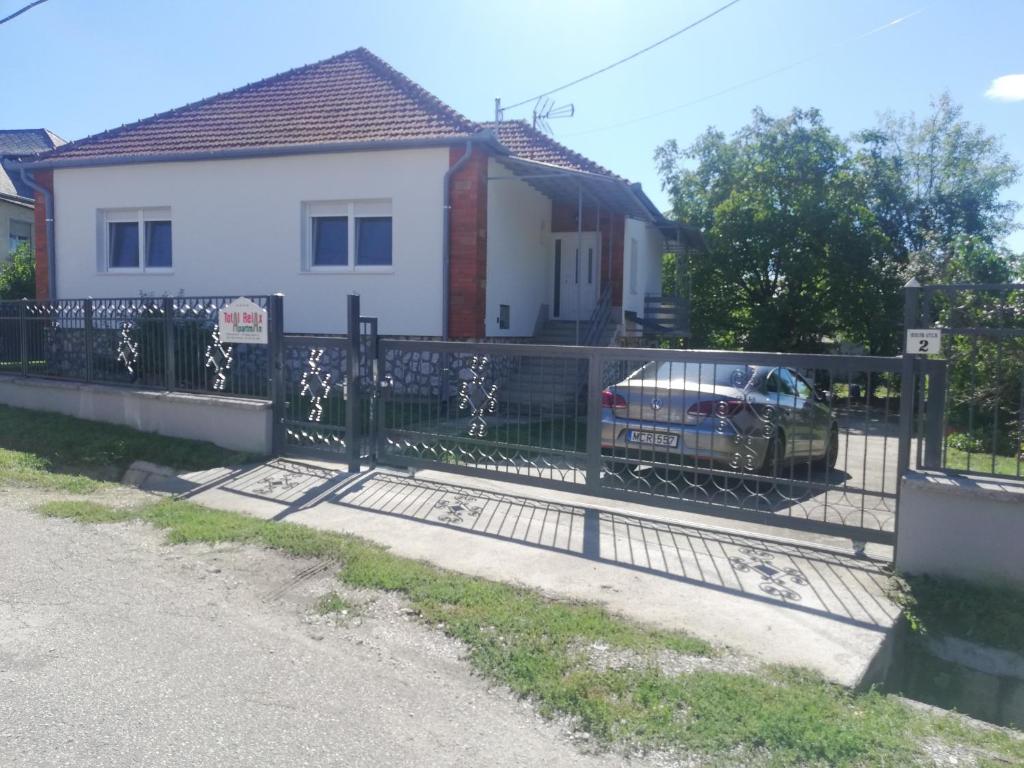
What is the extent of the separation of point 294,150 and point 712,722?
13083 millimetres

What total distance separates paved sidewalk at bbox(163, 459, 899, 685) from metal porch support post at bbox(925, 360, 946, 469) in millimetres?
862

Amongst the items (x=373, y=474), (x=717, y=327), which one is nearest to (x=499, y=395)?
(x=373, y=474)

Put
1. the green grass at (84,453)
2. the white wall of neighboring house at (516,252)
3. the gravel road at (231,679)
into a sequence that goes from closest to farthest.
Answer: the gravel road at (231,679) → the green grass at (84,453) → the white wall of neighboring house at (516,252)

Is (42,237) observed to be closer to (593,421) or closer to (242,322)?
(242,322)

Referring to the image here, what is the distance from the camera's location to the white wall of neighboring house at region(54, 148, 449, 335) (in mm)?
13938

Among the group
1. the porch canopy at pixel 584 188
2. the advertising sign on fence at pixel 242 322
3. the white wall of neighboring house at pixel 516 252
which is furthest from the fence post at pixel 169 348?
the porch canopy at pixel 584 188

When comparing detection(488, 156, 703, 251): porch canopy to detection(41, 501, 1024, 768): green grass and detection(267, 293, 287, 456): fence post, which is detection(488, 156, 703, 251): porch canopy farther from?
detection(41, 501, 1024, 768): green grass

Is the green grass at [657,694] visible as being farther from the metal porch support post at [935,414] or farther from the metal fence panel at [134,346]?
the metal fence panel at [134,346]

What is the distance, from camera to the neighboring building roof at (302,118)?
1417 centimetres

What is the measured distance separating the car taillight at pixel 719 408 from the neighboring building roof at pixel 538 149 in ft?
34.5

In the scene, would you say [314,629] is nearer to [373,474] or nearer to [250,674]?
[250,674]

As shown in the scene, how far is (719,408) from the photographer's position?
6.27 meters

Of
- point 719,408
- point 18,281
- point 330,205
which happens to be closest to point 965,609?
point 719,408

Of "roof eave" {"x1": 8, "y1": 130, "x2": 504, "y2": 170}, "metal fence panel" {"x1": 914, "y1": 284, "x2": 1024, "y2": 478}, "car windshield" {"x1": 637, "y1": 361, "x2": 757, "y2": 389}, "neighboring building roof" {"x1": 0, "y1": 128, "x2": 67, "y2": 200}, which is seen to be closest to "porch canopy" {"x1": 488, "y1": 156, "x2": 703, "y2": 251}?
"roof eave" {"x1": 8, "y1": 130, "x2": 504, "y2": 170}
